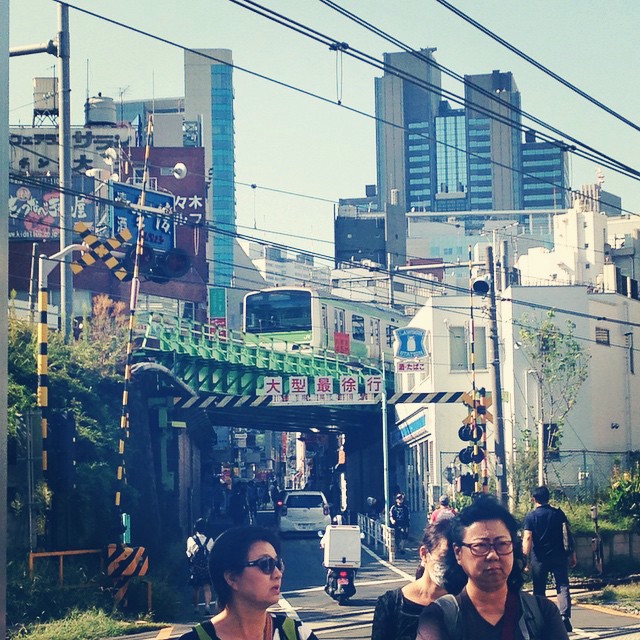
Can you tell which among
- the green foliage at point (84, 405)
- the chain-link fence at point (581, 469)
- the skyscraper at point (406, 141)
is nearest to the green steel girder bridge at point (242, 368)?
the green foliage at point (84, 405)

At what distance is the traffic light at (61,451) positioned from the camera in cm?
1983

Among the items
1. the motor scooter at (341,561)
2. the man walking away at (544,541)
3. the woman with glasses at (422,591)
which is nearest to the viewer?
the woman with glasses at (422,591)

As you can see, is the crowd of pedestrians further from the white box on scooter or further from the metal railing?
the metal railing

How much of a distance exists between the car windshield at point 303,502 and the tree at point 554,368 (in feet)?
28.2

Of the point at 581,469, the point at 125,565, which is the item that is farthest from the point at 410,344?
the point at 125,565

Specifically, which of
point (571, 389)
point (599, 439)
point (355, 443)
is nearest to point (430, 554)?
point (571, 389)

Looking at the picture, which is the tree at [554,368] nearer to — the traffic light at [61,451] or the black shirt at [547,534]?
the traffic light at [61,451]

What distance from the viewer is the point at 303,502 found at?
42.8 metres

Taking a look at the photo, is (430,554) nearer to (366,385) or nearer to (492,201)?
(366,385)

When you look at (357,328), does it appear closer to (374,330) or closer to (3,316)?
(374,330)

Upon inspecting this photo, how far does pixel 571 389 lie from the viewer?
38281 mm

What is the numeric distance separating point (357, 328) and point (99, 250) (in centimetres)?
2542

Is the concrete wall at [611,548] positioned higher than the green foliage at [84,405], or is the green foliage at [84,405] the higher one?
the green foliage at [84,405]

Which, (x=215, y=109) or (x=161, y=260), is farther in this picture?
(x=215, y=109)
